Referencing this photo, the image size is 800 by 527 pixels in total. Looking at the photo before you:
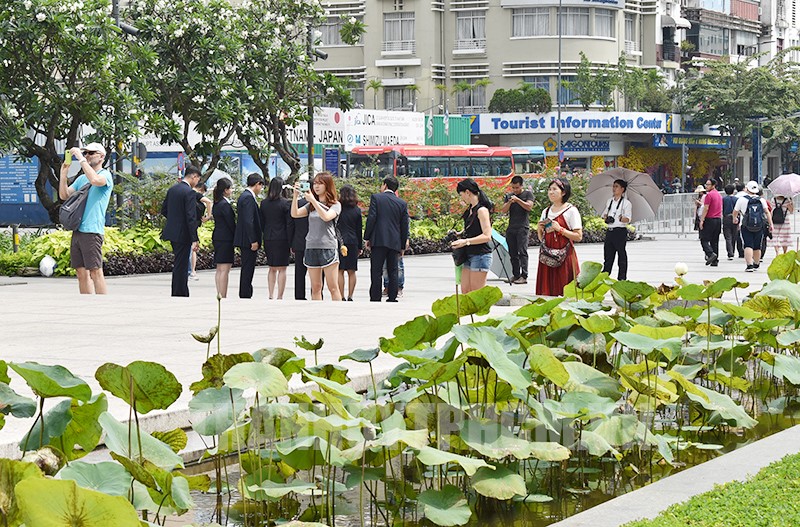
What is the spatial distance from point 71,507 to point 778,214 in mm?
23039

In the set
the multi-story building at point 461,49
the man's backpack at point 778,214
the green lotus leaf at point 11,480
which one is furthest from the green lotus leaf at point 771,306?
the multi-story building at point 461,49

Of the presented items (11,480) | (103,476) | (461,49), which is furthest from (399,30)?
(11,480)

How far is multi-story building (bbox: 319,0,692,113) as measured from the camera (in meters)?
69.4

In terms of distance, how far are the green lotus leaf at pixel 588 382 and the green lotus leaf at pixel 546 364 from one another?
32cm

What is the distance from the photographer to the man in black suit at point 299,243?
16453mm

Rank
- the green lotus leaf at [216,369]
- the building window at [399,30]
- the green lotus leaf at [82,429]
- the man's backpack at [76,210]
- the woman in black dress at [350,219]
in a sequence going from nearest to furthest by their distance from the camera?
the green lotus leaf at [82,429]
the green lotus leaf at [216,369]
the man's backpack at [76,210]
the woman in black dress at [350,219]
the building window at [399,30]

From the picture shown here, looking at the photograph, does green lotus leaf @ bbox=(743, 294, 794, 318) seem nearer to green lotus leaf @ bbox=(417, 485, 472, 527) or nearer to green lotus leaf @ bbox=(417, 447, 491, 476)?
Answer: green lotus leaf @ bbox=(417, 485, 472, 527)

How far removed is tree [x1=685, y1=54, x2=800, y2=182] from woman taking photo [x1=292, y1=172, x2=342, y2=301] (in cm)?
5979

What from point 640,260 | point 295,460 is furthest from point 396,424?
point 640,260

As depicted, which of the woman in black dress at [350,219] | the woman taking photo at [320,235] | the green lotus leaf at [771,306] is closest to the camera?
the green lotus leaf at [771,306]

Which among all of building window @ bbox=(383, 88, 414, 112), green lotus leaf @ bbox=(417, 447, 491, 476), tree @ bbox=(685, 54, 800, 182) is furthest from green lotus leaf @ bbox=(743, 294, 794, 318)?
tree @ bbox=(685, 54, 800, 182)

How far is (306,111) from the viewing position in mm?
33938

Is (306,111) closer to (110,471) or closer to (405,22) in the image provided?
(110,471)

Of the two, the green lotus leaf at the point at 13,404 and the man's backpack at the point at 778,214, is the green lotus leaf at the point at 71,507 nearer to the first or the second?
the green lotus leaf at the point at 13,404
